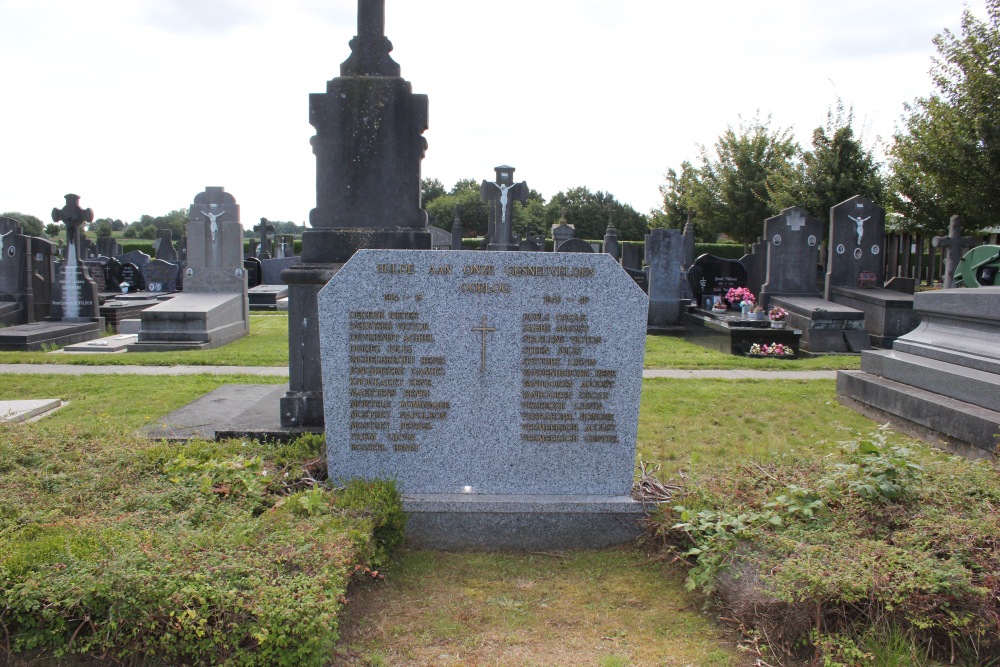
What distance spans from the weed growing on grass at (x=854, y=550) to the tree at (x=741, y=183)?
104 feet

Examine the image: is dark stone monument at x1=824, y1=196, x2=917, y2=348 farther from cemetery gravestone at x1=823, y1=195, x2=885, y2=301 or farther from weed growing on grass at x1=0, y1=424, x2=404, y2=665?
weed growing on grass at x1=0, y1=424, x2=404, y2=665

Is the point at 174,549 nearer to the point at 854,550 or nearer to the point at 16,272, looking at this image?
the point at 854,550

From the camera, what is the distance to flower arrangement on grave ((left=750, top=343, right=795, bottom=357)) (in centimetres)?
1314

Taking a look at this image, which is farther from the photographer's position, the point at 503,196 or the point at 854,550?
the point at 503,196

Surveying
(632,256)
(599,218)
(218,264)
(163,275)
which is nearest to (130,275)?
(163,275)

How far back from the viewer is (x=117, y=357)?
12219mm

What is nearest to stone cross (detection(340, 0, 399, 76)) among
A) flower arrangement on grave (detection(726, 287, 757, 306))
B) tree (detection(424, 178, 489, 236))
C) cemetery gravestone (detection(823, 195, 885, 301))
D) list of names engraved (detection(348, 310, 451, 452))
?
list of names engraved (detection(348, 310, 451, 452))

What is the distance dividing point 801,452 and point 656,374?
18.5 feet

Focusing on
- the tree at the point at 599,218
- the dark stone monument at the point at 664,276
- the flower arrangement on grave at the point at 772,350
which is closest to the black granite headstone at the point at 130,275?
the dark stone monument at the point at 664,276

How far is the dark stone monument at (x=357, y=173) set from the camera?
5914mm

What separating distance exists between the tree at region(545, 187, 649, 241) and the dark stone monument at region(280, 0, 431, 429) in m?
50.2

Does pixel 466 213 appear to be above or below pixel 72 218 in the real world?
above

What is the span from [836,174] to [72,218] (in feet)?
80.9

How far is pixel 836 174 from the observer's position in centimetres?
2730
